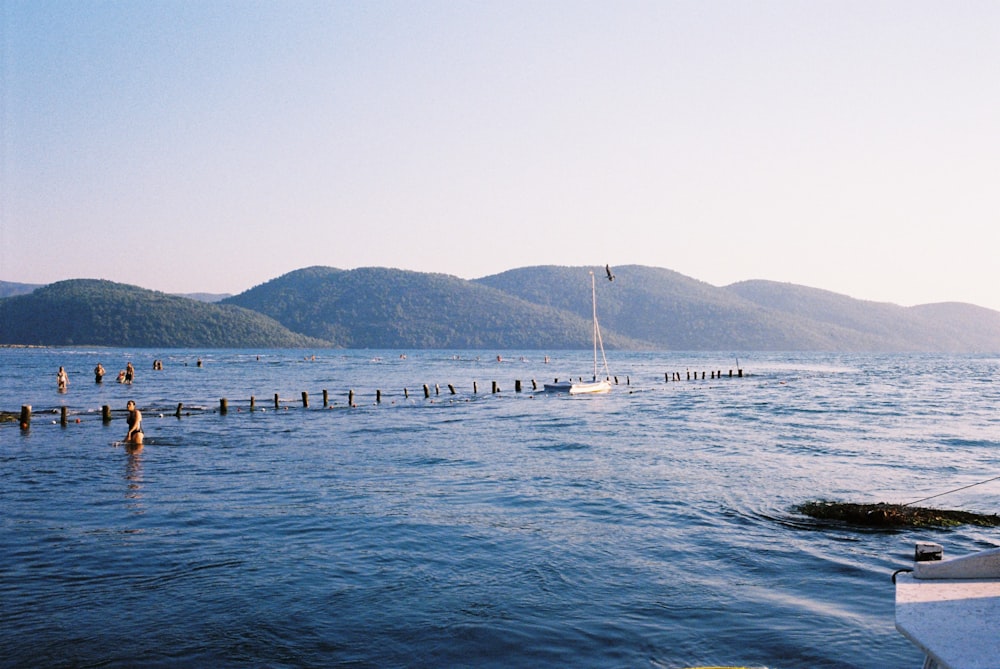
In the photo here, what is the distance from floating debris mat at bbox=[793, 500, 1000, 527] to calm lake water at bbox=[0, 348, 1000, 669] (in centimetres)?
50

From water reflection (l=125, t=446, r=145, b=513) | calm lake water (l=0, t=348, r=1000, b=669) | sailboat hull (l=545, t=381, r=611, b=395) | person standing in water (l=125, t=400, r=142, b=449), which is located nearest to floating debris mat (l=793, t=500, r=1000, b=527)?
calm lake water (l=0, t=348, r=1000, b=669)

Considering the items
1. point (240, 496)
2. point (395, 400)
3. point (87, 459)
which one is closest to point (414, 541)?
point (240, 496)

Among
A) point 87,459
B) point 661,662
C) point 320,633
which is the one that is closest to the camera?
point 661,662

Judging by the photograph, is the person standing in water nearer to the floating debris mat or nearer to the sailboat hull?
the floating debris mat

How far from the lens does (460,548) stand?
14.4 metres

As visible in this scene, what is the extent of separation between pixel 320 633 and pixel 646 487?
12536 mm

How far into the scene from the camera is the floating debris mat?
1580 centimetres

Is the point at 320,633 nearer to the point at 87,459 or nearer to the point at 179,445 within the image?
the point at 87,459

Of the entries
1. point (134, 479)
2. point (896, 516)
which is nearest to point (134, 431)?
point (134, 479)

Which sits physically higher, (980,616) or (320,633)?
(980,616)

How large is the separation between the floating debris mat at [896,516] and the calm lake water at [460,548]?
499mm

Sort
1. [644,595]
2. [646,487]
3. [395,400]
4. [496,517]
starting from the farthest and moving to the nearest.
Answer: [395,400] < [646,487] < [496,517] < [644,595]

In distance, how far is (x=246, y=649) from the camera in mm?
9508

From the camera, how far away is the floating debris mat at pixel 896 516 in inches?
622
